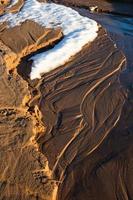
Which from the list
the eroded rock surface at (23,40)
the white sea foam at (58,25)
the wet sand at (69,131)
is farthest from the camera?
the eroded rock surface at (23,40)

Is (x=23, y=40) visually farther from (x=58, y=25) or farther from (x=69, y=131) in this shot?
(x=69, y=131)

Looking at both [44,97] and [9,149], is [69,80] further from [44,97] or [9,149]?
[9,149]

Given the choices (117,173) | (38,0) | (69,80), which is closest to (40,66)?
(69,80)

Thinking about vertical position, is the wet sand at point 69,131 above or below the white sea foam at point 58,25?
below

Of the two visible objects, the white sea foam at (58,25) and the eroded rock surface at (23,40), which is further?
the eroded rock surface at (23,40)

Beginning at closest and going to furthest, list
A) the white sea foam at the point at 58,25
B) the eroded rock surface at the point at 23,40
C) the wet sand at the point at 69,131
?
the wet sand at the point at 69,131 → the white sea foam at the point at 58,25 → the eroded rock surface at the point at 23,40
